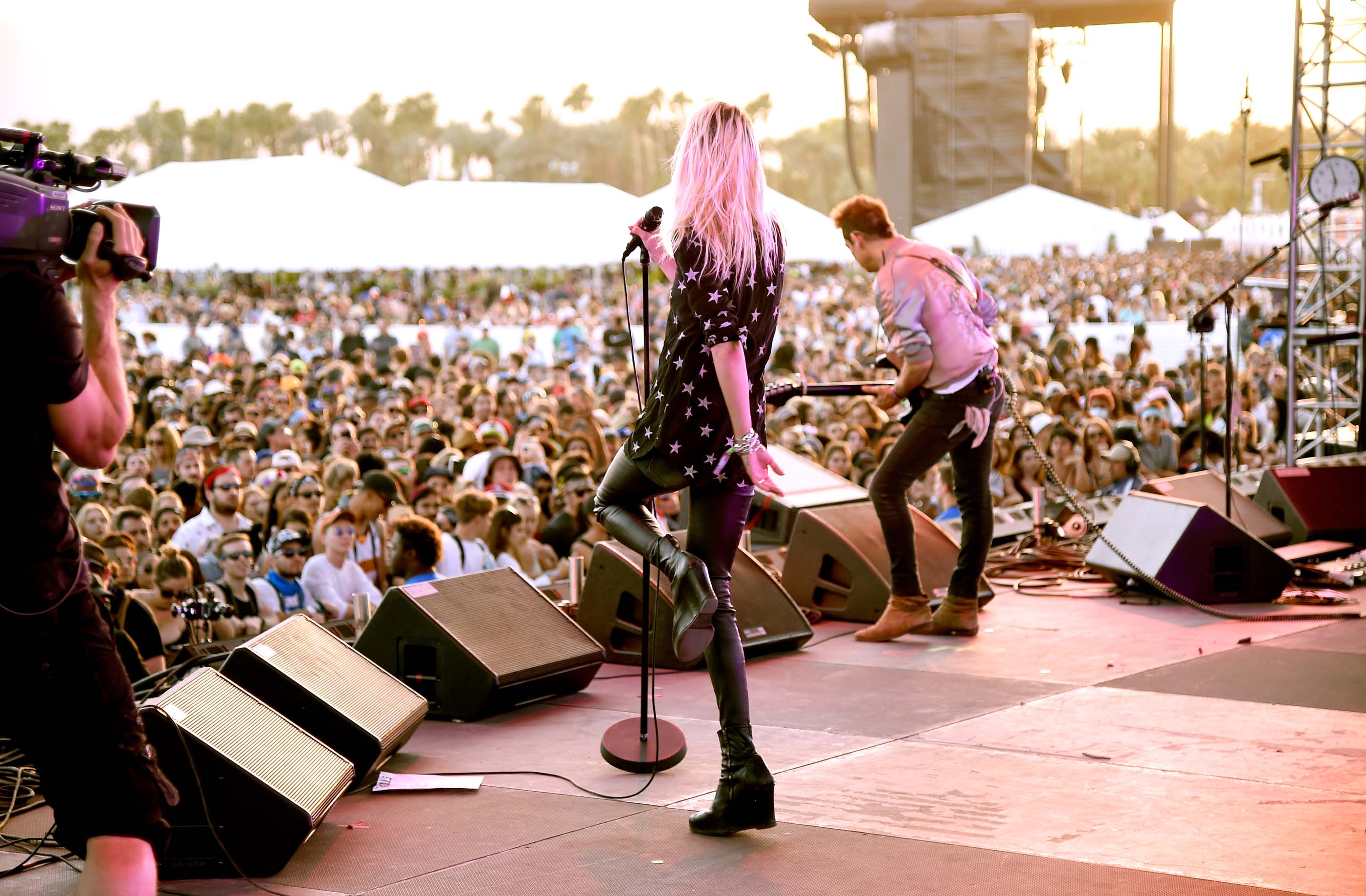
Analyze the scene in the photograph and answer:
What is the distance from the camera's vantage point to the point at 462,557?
7.29 meters

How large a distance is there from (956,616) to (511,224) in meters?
12.0

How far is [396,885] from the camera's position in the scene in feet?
10.5

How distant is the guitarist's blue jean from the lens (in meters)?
5.53

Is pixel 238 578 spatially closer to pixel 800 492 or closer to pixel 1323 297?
pixel 800 492

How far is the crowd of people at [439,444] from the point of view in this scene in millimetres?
6711

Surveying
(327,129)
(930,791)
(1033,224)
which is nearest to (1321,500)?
(930,791)

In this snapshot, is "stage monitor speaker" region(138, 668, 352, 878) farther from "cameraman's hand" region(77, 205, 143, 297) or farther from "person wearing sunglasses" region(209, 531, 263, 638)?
"person wearing sunglasses" region(209, 531, 263, 638)

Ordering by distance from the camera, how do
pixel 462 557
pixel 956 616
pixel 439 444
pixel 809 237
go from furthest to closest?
pixel 809 237
pixel 439 444
pixel 462 557
pixel 956 616

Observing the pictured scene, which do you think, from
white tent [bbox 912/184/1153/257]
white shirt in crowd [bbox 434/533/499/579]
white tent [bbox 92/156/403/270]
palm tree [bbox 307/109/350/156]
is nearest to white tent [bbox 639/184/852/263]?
white tent [bbox 92/156/403/270]

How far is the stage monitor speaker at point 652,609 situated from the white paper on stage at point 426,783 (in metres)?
1.48

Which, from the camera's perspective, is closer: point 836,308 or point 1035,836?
point 1035,836

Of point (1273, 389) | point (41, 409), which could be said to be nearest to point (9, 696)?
point (41, 409)

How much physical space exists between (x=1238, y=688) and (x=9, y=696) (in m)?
4.19

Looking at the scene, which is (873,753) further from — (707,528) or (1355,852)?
(1355,852)
